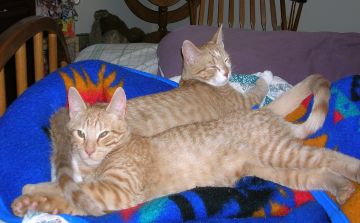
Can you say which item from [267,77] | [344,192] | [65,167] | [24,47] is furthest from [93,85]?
[344,192]

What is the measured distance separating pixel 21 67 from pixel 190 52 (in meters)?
0.89

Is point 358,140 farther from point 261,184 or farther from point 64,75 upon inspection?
point 64,75

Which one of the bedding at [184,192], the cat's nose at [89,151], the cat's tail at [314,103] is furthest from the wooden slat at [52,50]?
the cat's tail at [314,103]

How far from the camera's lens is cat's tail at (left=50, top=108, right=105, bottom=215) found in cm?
107

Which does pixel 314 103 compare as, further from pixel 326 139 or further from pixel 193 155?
pixel 193 155

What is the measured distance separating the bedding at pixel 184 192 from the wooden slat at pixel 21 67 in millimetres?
87

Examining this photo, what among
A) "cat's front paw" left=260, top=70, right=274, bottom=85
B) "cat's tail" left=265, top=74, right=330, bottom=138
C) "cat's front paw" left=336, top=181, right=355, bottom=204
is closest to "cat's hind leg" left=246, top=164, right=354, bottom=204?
"cat's front paw" left=336, top=181, right=355, bottom=204

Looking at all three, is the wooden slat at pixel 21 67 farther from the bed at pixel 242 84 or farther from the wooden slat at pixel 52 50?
the wooden slat at pixel 52 50

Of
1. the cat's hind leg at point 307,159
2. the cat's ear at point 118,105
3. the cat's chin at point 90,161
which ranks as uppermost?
the cat's ear at point 118,105

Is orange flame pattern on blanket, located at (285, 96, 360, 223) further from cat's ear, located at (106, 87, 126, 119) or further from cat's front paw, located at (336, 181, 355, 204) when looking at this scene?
cat's ear, located at (106, 87, 126, 119)

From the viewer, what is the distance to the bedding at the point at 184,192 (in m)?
1.05

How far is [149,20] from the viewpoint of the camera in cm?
497

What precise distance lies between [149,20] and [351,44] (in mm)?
3177

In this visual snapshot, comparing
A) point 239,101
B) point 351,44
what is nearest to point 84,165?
point 239,101
